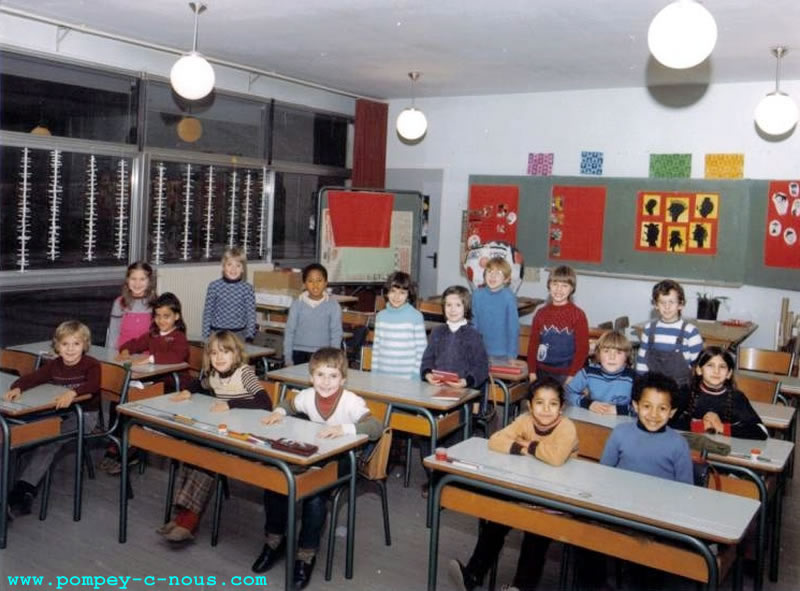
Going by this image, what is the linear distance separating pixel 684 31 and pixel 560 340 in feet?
6.24

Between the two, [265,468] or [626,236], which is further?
[626,236]

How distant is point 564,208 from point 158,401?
16.8 feet

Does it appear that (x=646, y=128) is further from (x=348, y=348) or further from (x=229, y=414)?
(x=229, y=414)

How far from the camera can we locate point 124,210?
6559mm

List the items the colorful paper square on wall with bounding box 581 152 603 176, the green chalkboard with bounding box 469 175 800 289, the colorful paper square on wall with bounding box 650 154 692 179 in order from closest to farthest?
the green chalkboard with bounding box 469 175 800 289, the colorful paper square on wall with bounding box 650 154 692 179, the colorful paper square on wall with bounding box 581 152 603 176

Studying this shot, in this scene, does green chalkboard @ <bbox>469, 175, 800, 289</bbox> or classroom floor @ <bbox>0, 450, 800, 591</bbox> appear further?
green chalkboard @ <bbox>469, 175, 800, 289</bbox>

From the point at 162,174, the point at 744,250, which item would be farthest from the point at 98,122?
the point at 744,250

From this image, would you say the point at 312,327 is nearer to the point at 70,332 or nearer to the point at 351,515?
the point at 70,332

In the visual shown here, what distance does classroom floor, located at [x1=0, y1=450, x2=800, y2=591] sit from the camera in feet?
10.2

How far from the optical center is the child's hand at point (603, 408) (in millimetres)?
3461

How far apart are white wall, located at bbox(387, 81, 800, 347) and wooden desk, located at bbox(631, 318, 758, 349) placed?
0.86 metres

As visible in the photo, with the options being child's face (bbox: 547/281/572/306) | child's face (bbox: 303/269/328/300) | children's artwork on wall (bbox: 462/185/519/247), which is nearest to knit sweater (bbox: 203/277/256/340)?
child's face (bbox: 303/269/328/300)

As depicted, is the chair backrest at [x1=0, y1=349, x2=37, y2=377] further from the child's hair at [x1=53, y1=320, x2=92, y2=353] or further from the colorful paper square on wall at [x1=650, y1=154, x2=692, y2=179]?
the colorful paper square on wall at [x1=650, y1=154, x2=692, y2=179]

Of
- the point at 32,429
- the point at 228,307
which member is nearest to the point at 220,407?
the point at 32,429
